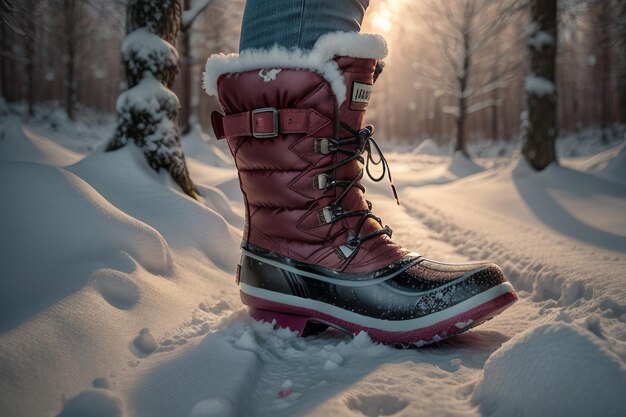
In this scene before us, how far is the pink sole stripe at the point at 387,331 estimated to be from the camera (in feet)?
3.26

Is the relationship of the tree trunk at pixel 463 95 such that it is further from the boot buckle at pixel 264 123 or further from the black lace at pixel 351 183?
the boot buckle at pixel 264 123

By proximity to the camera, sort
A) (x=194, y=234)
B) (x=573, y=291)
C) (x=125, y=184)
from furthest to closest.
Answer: (x=125, y=184) < (x=194, y=234) < (x=573, y=291)

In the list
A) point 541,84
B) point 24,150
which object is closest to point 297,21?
point 24,150

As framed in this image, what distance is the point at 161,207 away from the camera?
6.39 feet

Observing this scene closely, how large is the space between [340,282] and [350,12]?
81cm

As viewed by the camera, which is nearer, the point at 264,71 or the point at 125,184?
the point at 264,71

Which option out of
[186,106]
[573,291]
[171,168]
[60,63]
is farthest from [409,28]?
[60,63]

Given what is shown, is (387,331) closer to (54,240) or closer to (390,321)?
(390,321)

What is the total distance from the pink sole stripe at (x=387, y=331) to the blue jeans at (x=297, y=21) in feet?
2.49

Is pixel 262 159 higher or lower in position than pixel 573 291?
higher

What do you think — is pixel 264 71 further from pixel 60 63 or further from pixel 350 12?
pixel 60 63

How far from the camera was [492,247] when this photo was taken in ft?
7.07

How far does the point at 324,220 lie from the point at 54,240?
770 mm

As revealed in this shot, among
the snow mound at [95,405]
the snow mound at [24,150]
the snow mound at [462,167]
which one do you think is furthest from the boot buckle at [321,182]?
the snow mound at [462,167]
